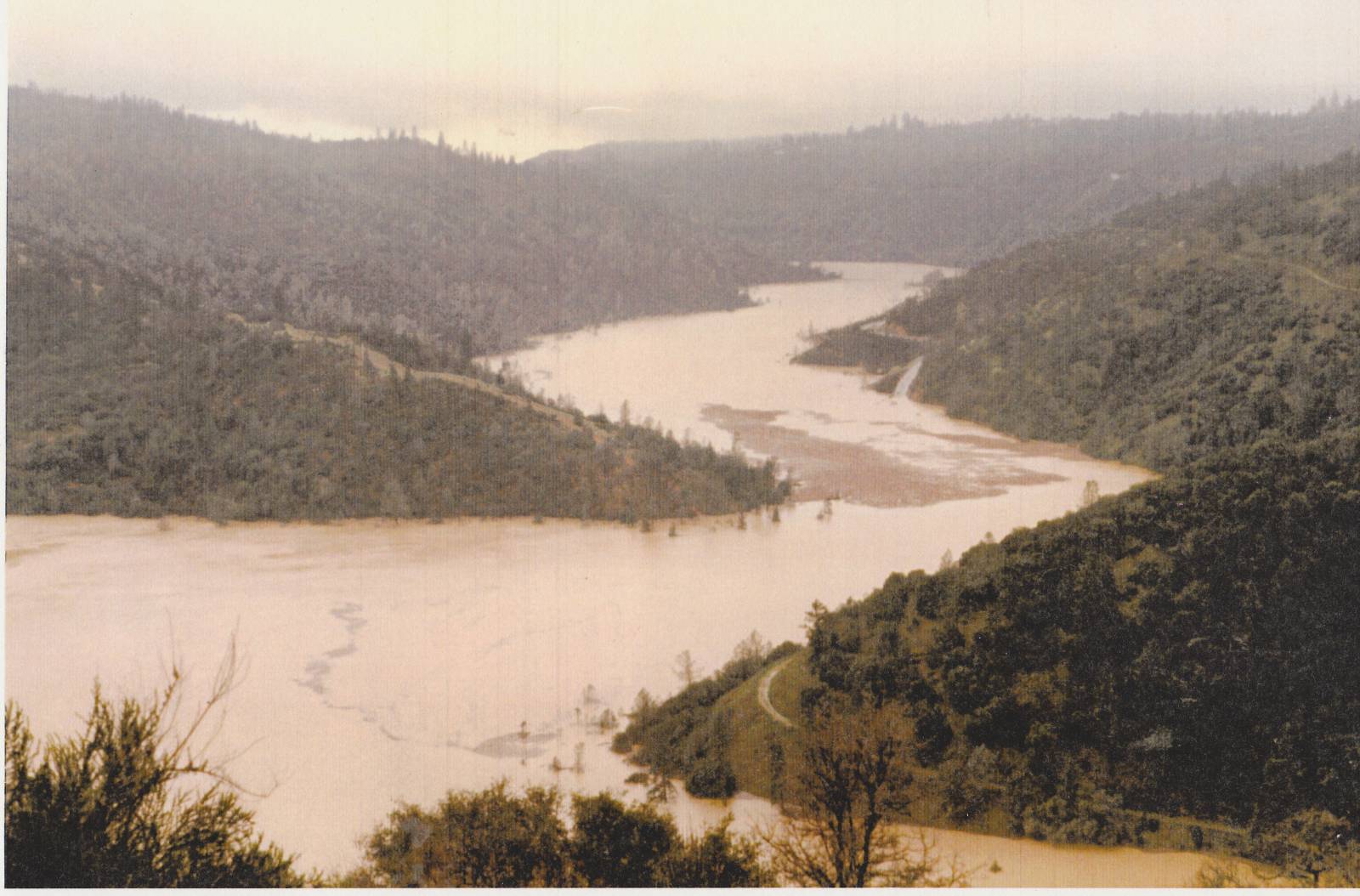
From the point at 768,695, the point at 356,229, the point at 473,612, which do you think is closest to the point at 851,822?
the point at 768,695

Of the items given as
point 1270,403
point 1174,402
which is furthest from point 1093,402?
point 1270,403

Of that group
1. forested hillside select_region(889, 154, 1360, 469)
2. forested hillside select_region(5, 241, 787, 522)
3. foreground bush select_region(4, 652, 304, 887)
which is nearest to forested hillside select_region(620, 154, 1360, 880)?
forested hillside select_region(889, 154, 1360, 469)

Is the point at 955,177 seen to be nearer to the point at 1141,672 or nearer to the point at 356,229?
the point at 356,229

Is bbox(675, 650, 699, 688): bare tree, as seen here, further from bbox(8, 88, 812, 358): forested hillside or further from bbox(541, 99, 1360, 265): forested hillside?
bbox(541, 99, 1360, 265): forested hillside

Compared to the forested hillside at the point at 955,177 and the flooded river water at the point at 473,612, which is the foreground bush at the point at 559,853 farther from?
the forested hillside at the point at 955,177

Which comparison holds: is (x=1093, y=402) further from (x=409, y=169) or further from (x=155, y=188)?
(x=409, y=169)

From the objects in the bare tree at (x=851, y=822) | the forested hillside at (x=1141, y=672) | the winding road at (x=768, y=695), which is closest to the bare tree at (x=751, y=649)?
the winding road at (x=768, y=695)
